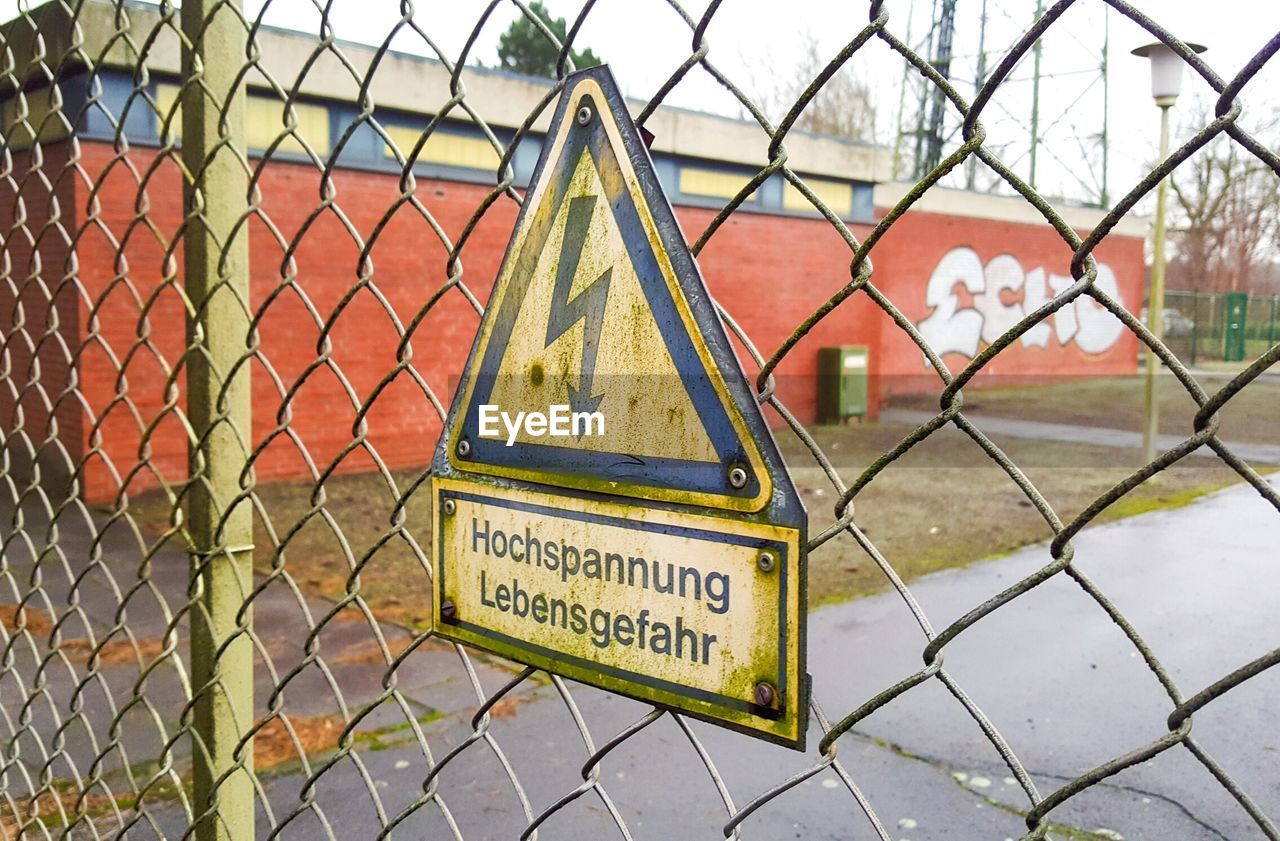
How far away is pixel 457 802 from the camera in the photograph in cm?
328

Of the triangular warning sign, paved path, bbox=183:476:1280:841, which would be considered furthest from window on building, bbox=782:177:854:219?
the triangular warning sign

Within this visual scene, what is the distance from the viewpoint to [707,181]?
12320 mm

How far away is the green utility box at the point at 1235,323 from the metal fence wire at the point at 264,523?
83.2 feet

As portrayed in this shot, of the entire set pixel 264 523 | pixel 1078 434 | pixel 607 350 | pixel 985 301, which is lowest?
pixel 1078 434

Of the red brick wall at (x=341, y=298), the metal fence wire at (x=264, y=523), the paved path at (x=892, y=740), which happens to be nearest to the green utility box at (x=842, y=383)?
the red brick wall at (x=341, y=298)

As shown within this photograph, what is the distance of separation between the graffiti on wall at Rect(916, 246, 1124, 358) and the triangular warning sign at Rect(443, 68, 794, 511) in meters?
16.1

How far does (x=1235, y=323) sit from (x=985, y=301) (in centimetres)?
1427

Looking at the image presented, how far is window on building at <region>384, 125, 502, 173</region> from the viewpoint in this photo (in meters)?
9.41

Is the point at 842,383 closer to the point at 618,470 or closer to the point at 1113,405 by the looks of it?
the point at 1113,405

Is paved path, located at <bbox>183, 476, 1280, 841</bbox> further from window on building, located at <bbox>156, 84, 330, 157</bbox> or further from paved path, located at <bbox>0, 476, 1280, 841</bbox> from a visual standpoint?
window on building, located at <bbox>156, 84, 330, 157</bbox>

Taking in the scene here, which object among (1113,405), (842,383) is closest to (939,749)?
(842,383)

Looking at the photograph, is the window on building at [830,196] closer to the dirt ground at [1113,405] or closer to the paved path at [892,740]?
the dirt ground at [1113,405]

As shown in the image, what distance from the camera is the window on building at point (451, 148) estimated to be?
371 inches

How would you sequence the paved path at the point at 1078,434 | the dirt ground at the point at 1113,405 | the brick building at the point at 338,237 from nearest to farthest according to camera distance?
the brick building at the point at 338,237, the paved path at the point at 1078,434, the dirt ground at the point at 1113,405
